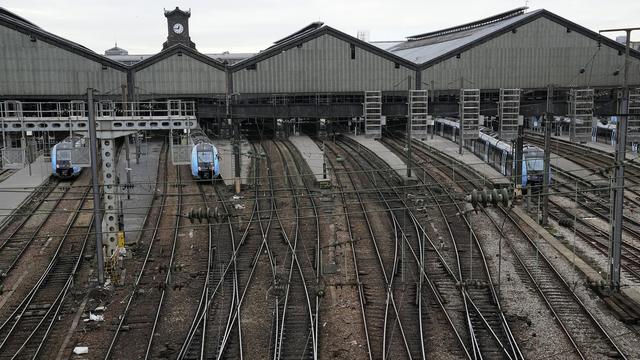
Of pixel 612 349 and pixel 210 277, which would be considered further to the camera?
pixel 210 277

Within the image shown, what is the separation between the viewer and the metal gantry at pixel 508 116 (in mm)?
23802

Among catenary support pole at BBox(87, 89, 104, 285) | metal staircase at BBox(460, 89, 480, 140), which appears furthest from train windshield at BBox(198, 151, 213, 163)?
catenary support pole at BBox(87, 89, 104, 285)

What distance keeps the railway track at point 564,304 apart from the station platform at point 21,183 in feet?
64.7

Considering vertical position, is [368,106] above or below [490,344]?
above

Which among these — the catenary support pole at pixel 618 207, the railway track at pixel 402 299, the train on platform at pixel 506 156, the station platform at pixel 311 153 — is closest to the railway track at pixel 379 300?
the railway track at pixel 402 299

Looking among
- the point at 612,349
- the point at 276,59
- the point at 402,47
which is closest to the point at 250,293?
the point at 612,349

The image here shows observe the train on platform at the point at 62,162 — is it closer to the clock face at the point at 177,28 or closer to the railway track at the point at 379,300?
the railway track at the point at 379,300

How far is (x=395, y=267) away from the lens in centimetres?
1881

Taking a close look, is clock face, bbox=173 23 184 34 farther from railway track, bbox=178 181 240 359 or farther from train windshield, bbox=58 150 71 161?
railway track, bbox=178 181 240 359

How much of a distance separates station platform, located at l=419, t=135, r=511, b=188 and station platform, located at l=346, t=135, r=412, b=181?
333 centimetres

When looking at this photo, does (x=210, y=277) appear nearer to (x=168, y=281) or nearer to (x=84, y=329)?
(x=168, y=281)

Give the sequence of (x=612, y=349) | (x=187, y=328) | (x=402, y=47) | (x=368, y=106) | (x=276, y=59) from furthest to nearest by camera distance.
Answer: (x=402, y=47)
(x=276, y=59)
(x=368, y=106)
(x=187, y=328)
(x=612, y=349)

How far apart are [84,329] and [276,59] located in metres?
32.5

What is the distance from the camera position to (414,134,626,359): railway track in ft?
44.7
